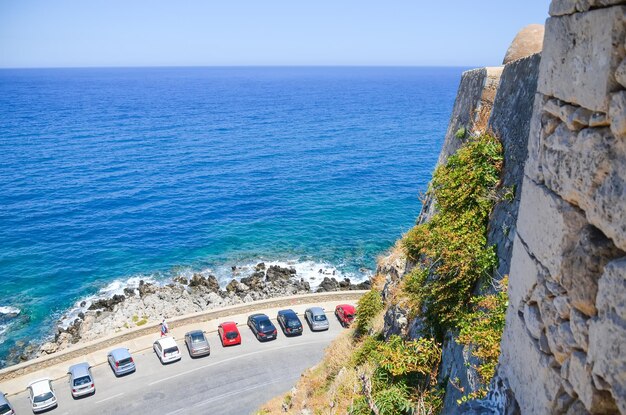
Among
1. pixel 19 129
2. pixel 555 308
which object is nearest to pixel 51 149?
pixel 19 129

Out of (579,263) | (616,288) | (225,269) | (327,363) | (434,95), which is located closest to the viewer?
(616,288)

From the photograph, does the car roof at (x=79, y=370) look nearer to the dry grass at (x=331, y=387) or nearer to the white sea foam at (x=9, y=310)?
the dry grass at (x=331, y=387)

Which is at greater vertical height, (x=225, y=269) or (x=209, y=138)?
(x=209, y=138)

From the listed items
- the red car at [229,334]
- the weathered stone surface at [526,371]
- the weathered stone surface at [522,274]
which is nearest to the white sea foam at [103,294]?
the red car at [229,334]

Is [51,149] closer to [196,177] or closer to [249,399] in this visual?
[196,177]

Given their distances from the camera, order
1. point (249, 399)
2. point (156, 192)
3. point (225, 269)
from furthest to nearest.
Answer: point (156, 192) < point (225, 269) < point (249, 399)

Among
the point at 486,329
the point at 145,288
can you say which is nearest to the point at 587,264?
the point at 486,329
